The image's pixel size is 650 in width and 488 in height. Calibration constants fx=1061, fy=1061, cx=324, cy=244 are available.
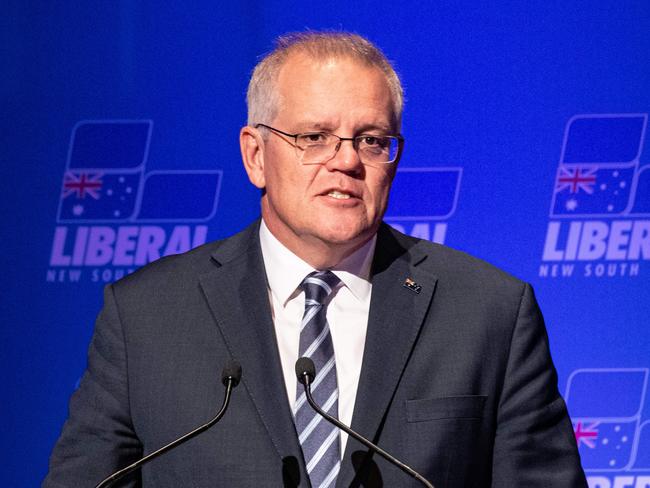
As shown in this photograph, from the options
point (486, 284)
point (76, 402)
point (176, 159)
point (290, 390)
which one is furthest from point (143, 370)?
point (176, 159)

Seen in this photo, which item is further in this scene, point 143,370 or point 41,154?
point 41,154

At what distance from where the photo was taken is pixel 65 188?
380 centimetres

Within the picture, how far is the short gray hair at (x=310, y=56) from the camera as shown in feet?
8.20

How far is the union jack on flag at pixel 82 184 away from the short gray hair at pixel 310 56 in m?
1.28

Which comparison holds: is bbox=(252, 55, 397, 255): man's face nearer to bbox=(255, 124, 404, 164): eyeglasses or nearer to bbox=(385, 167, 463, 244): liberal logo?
bbox=(255, 124, 404, 164): eyeglasses

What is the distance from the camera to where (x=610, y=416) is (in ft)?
12.4

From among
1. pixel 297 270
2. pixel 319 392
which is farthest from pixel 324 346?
pixel 297 270

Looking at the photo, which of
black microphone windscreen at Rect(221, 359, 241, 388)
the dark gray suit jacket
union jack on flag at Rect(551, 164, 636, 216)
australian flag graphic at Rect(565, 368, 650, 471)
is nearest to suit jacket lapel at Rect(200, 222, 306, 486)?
the dark gray suit jacket

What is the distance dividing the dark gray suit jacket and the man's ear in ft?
0.70

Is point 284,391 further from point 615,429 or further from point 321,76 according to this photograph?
point 615,429

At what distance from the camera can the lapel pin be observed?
2545mm

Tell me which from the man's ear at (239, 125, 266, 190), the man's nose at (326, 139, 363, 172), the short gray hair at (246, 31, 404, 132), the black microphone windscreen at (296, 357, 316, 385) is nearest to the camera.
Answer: the black microphone windscreen at (296, 357, 316, 385)

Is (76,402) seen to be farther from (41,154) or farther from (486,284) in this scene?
(41,154)

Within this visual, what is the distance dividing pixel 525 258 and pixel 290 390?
64.4 inches
